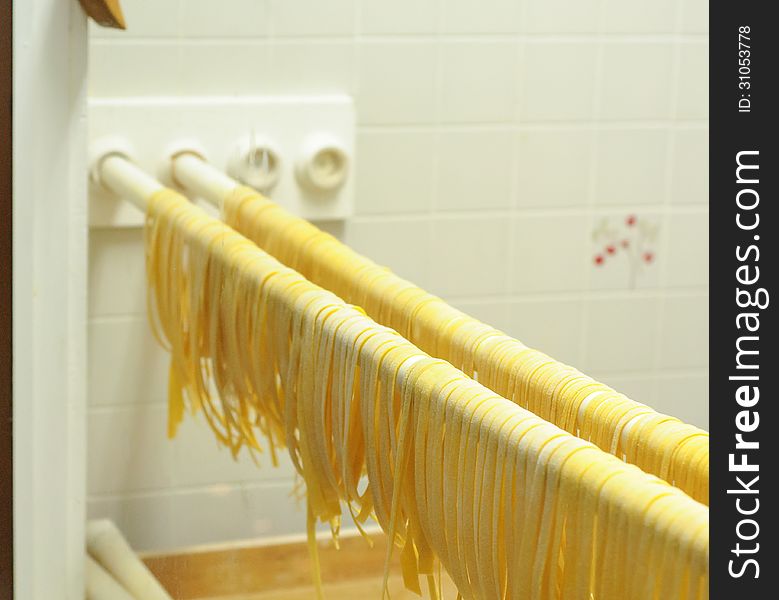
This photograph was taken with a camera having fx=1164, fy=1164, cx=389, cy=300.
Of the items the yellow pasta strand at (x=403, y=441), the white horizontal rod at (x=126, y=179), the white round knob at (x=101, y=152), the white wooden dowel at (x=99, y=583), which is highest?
the white round knob at (x=101, y=152)

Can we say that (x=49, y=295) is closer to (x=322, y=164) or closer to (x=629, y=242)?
(x=322, y=164)

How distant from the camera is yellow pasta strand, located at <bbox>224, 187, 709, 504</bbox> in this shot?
0.38m

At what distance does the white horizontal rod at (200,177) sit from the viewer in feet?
2.10

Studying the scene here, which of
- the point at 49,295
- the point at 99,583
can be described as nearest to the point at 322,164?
the point at 49,295

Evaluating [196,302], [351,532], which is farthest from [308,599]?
[196,302]

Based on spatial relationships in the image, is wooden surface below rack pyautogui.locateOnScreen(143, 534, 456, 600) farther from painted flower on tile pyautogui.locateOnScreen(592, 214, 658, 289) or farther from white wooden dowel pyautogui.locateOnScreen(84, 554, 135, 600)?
painted flower on tile pyautogui.locateOnScreen(592, 214, 658, 289)

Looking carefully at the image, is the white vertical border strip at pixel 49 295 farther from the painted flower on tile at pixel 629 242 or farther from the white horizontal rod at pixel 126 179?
the painted flower on tile at pixel 629 242

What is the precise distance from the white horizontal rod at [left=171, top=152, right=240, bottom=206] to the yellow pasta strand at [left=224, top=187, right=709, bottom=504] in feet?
A: 0.04

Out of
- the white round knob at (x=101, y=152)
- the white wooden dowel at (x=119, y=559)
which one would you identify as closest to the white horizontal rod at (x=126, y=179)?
the white round knob at (x=101, y=152)

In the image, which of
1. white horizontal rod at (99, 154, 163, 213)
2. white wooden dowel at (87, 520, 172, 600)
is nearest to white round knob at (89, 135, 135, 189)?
white horizontal rod at (99, 154, 163, 213)

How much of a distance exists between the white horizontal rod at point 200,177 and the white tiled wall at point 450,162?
39mm

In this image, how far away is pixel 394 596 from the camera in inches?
18.3
